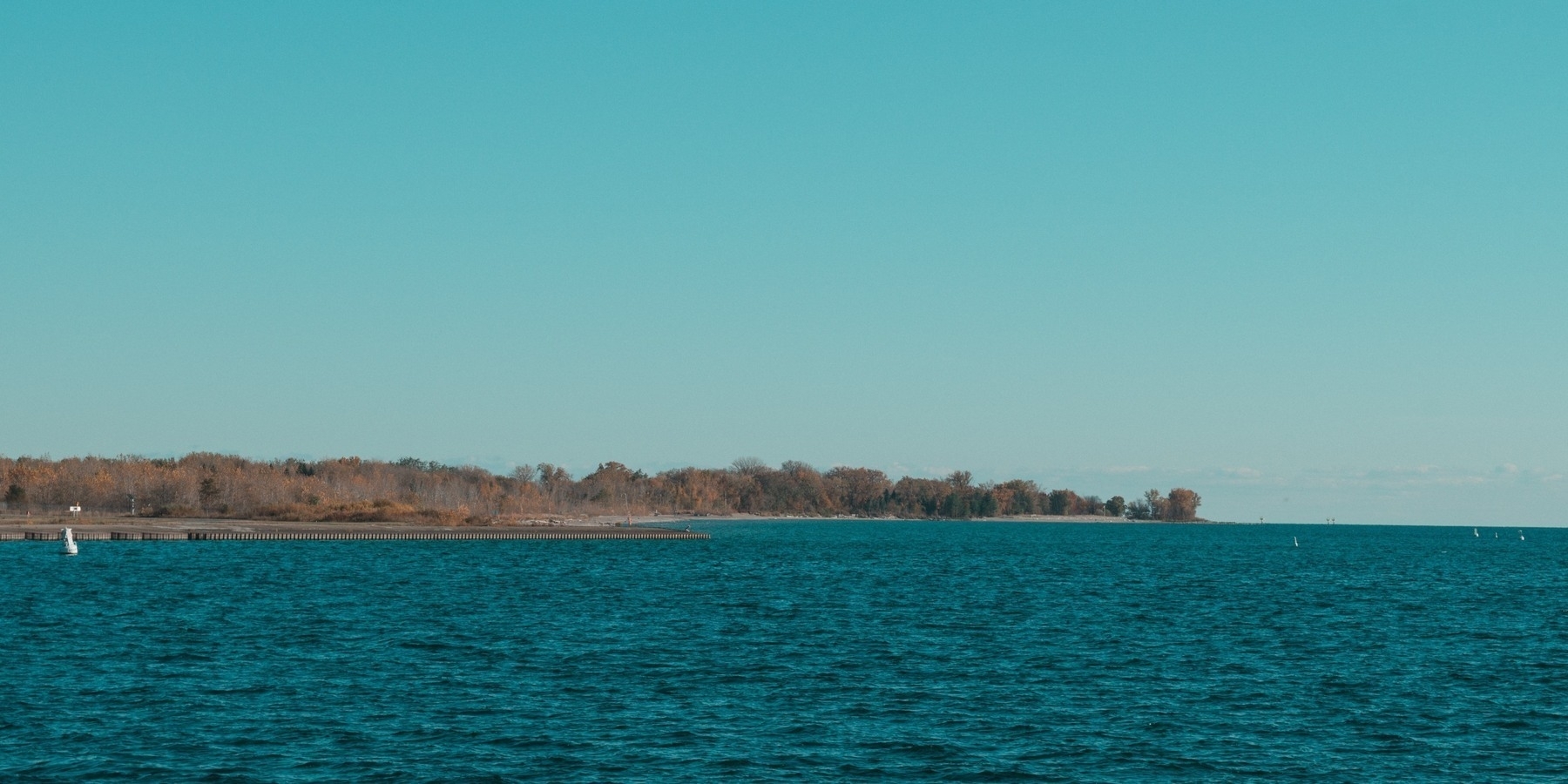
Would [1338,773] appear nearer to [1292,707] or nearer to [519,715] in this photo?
[1292,707]

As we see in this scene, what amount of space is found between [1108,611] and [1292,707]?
34.4 m

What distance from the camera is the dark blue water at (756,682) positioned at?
3180cm

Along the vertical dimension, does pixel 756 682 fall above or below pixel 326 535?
below

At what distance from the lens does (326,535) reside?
15288cm

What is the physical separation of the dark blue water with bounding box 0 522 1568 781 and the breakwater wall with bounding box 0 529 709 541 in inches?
2041

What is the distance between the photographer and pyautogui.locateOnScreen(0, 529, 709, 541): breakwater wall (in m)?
139

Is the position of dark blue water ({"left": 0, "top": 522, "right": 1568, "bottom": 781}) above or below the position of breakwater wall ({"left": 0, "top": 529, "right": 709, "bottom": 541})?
below

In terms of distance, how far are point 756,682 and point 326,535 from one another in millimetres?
119846

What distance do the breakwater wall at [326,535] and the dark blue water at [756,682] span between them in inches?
2041

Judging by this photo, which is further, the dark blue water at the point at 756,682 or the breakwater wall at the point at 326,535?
the breakwater wall at the point at 326,535

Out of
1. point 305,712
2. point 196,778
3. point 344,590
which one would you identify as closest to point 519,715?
point 305,712

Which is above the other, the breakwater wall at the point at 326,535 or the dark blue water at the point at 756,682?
the breakwater wall at the point at 326,535

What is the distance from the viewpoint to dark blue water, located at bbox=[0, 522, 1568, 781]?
1252 inches

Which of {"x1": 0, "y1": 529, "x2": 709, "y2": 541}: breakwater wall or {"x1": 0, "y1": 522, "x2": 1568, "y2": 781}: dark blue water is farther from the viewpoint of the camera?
{"x1": 0, "y1": 529, "x2": 709, "y2": 541}: breakwater wall
